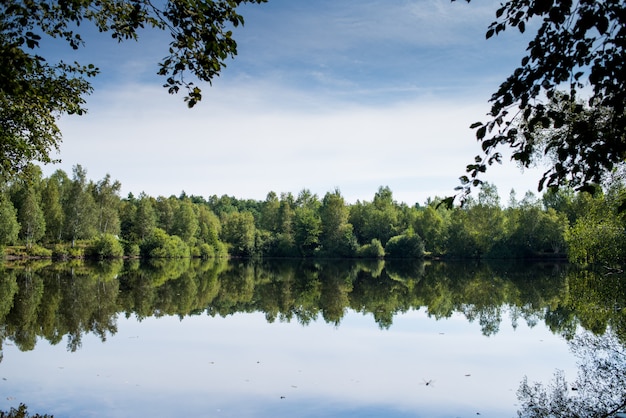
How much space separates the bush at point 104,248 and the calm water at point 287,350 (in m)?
45.7

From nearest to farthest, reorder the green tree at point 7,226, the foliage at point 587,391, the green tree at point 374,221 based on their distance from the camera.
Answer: the foliage at point 587,391, the green tree at point 7,226, the green tree at point 374,221

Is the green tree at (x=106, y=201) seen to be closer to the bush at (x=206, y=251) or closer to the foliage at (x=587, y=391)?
the bush at (x=206, y=251)

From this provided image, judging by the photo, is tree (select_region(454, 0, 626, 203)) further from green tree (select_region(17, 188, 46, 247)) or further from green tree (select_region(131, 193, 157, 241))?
green tree (select_region(131, 193, 157, 241))

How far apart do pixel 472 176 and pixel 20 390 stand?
11.1m

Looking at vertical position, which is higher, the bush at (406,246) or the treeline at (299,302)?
the bush at (406,246)

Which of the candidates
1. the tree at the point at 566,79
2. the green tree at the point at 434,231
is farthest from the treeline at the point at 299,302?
the green tree at the point at 434,231

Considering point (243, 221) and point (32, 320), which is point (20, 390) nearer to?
point (32, 320)

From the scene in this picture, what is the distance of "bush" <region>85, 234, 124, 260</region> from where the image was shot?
7244 centimetres

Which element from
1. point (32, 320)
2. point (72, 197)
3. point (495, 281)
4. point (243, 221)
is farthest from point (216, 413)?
point (243, 221)

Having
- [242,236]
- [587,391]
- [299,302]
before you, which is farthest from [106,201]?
[587,391]

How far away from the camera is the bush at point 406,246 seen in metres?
80.6

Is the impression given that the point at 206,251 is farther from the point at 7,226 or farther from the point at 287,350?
the point at 287,350

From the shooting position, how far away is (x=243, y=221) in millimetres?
92000

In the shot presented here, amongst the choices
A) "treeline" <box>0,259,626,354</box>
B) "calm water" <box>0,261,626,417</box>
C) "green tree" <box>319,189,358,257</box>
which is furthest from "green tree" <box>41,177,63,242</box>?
"calm water" <box>0,261,626,417</box>
